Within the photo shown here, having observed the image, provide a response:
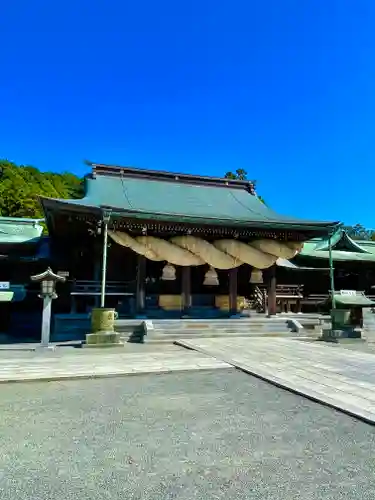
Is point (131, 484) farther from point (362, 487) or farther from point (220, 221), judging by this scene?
point (220, 221)

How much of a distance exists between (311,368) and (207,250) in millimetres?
7342

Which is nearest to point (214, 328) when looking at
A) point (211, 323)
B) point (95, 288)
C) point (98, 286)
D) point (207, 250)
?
point (211, 323)

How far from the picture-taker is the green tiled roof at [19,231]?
16.7m

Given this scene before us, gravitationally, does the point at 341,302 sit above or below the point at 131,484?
above

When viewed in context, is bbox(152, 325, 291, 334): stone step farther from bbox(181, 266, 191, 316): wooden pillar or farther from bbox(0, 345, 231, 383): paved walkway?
bbox(0, 345, 231, 383): paved walkway

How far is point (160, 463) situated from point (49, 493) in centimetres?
87

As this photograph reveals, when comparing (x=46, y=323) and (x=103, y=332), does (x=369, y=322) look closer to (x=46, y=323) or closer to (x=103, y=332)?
(x=103, y=332)

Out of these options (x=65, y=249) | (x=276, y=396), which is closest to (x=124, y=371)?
(x=276, y=396)

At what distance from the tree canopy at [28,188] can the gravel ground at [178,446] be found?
58.4 ft

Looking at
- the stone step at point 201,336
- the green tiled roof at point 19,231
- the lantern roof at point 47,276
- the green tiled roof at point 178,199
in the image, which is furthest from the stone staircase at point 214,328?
the green tiled roof at point 19,231

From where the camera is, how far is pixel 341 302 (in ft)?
42.9

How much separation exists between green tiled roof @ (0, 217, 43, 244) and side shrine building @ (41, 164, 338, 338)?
1.19 meters

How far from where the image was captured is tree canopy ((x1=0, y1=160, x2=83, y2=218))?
3438 centimetres

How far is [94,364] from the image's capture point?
23.7ft
